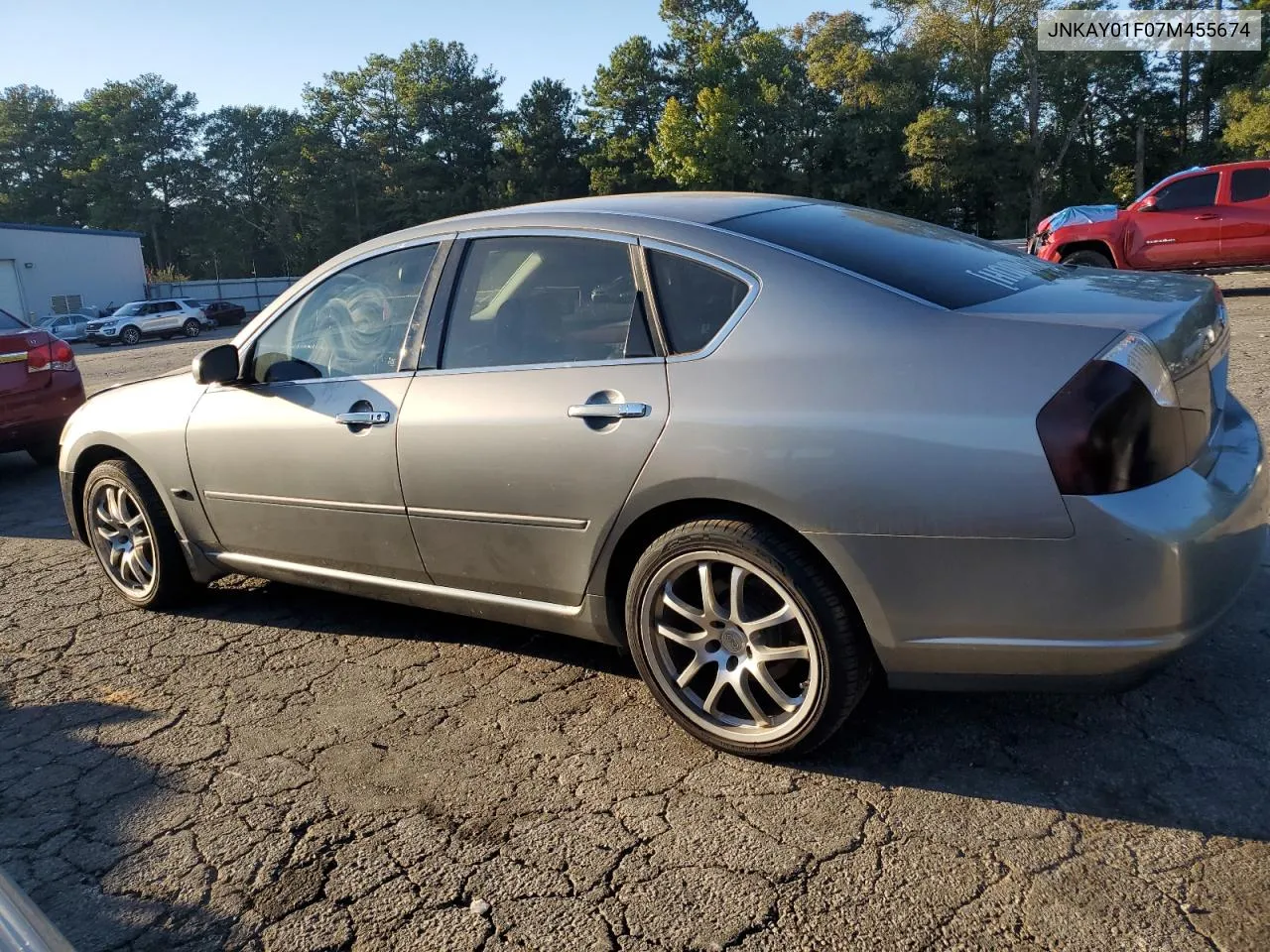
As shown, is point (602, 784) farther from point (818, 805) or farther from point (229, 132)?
point (229, 132)

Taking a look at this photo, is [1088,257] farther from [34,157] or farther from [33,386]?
[34,157]

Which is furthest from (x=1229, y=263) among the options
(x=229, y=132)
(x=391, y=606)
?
(x=229, y=132)

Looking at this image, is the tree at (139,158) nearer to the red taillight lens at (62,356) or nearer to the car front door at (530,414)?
the red taillight lens at (62,356)

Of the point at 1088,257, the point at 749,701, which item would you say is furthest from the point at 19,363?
the point at 1088,257

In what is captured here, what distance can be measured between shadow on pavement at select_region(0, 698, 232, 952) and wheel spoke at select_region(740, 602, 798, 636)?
1.46 meters

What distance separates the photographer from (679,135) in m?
57.0

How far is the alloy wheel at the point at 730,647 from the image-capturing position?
267 centimetres

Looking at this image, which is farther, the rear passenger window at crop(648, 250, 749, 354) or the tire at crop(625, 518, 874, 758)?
the rear passenger window at crop(648, 250, 749, 354)

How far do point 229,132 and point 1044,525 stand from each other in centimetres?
9558

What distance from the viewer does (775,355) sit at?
8.58 feet

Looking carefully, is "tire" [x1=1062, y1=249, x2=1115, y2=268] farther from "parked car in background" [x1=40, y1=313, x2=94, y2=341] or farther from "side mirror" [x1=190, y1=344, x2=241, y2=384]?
"parked car in background" [x1=40, y1=313, x2=94, y2=341]

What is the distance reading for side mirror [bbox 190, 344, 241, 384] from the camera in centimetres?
Answer: 376

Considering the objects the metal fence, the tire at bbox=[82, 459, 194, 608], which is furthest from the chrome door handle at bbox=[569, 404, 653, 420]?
the metal fence


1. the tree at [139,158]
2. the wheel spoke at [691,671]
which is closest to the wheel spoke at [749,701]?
the wheel spoke at [691,671]
